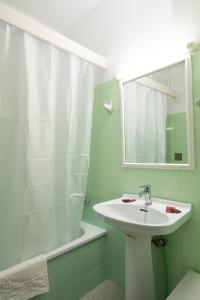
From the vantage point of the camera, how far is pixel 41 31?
129 centimetres

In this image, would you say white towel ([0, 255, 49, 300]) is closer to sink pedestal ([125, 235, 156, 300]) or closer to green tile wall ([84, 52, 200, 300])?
sink pedestal ([125, 235, 156, 300])

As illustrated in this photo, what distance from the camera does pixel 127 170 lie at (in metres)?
1.63

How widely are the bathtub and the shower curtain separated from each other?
0.34ft

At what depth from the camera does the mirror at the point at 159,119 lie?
4.22ft

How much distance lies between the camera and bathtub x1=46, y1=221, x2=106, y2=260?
1330 millimetres

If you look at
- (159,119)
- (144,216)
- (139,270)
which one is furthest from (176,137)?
(139,270)

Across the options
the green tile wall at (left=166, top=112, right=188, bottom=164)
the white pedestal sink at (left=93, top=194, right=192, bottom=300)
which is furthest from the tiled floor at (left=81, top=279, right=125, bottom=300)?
the green tile wall at (left=166, top=112, right=188, bottom=164)

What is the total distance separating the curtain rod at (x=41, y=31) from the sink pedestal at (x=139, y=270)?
138cm

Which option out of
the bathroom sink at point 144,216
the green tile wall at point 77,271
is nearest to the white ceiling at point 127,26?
the bathroom sink at point 144,216

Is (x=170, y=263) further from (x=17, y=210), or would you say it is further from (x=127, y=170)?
(x=17, y=210)

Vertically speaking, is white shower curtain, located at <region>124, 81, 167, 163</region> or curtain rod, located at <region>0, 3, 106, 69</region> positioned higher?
curtain rod, located at <region>0, 3, 106, 69</region>

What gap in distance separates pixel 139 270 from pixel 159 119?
3.34 ft

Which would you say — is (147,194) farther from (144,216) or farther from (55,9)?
(55,9)

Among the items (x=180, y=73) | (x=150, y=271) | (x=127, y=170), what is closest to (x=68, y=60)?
(x=180, y=73)
